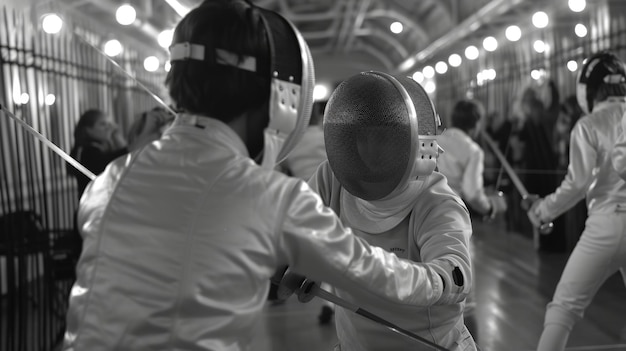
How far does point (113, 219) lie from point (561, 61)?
5.24 metres

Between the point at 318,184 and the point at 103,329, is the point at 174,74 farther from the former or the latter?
the point at 318,184

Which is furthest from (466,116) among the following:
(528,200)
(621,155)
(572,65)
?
(572,65)

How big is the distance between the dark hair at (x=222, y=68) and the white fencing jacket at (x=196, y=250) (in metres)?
0.04

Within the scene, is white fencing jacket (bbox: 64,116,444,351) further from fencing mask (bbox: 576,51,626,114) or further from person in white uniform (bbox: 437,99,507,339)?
person in white uniform (bbox: 437,99,507,339)

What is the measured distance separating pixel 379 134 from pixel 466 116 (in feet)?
8.76

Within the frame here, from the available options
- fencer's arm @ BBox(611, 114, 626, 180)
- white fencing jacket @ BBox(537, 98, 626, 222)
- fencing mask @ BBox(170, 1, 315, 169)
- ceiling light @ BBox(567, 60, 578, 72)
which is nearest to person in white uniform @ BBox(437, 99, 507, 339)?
white fencing jacket @ BBox(537, 98, 626, 222)

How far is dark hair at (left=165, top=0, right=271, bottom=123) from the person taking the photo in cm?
101

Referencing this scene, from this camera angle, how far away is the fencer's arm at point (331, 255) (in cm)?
96

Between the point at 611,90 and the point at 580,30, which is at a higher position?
the point at 580,30

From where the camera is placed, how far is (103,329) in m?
0.96

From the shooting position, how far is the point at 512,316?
375 centimetres

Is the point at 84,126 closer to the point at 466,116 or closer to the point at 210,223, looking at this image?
the point at 466,116

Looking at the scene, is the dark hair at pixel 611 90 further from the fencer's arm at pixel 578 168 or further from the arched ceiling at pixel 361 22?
the arched ceiling at pixel 361 22

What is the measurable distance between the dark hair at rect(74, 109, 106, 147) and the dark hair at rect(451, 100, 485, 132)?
6.74 ft
